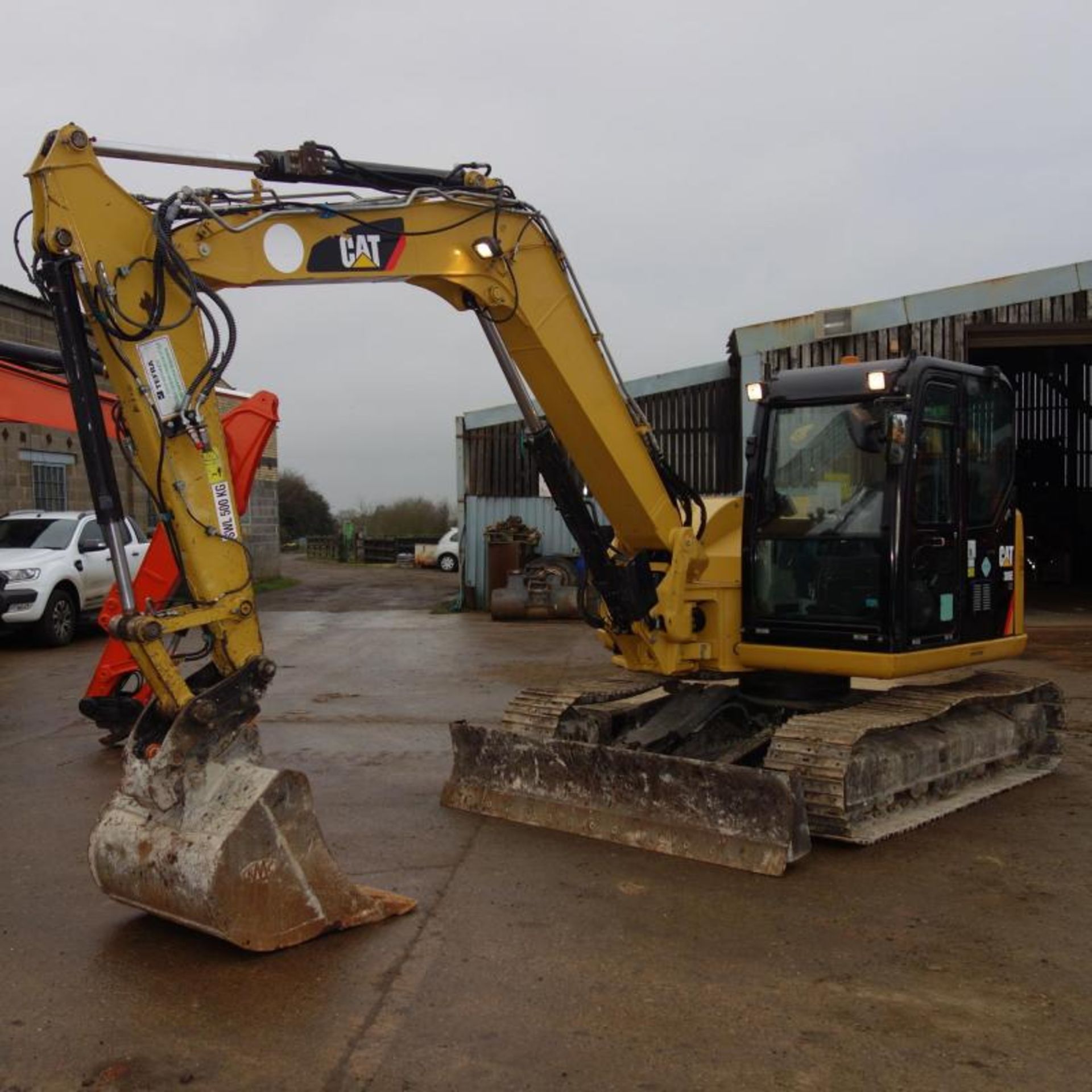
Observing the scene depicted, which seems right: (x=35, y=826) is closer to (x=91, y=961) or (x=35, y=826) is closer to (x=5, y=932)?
(x=5, y=932)

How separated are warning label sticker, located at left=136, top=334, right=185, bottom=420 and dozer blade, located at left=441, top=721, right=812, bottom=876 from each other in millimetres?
2873

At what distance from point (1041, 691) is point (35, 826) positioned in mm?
6688

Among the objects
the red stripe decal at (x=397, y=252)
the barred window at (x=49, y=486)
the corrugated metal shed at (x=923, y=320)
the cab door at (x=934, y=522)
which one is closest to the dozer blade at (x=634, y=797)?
the cab door at (x=934, y=522)

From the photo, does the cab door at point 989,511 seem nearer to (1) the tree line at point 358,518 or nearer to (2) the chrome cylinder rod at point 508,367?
(2) the chrome cylinder rod at point 508,367

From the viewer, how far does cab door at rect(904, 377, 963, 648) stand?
704 cm

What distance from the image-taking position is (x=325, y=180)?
19.9 ft

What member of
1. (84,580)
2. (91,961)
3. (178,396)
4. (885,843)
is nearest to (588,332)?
(178,396)

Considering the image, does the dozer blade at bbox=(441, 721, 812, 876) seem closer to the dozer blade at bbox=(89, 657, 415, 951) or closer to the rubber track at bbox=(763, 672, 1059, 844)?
the rubber track at bbox=(763, 672, 1059, 844)

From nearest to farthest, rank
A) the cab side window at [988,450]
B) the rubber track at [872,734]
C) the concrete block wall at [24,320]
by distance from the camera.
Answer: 1. the rubber track at [872,734]
2. the cab side window at [988,450]
3. the concrete block wall at [24,320]

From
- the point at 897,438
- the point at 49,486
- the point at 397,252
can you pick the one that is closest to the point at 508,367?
the point at 397,252

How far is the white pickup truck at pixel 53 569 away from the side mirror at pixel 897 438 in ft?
34.8

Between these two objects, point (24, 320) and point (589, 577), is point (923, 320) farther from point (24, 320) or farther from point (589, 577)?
point (24, 320)

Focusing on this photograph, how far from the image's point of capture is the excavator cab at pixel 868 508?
6965mm

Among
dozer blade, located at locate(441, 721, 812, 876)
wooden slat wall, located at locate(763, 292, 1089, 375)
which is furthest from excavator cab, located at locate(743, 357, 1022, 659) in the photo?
wooden slat wall, located at locate(763, 292, 1089, 375)
